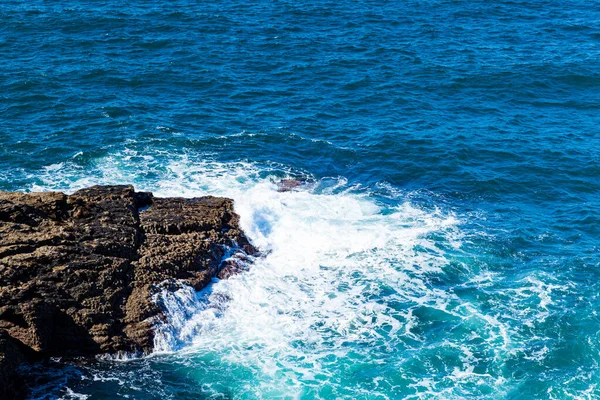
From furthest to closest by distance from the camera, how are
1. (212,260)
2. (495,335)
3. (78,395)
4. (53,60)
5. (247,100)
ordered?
(53,60), (247,100), (212,260), (495,335), (78,395)

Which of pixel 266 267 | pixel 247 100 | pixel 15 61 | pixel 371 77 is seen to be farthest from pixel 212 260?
pixel 15 61

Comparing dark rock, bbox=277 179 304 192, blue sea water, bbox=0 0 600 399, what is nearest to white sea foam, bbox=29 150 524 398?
blue sea water, bbox=0 0 600 399

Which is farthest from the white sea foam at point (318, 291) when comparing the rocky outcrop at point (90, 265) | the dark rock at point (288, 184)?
the rocky outcrop at point (90, 265)

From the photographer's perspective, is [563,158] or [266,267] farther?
[563,158]

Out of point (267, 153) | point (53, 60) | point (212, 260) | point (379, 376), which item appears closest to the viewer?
point (379, 376)

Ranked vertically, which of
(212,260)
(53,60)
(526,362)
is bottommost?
(526,362)

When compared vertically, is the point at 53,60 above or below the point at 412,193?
above

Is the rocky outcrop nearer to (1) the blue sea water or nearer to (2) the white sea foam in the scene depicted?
(1) the blue sea water

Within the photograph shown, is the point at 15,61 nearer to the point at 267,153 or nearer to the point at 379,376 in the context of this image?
the point at 267,153
